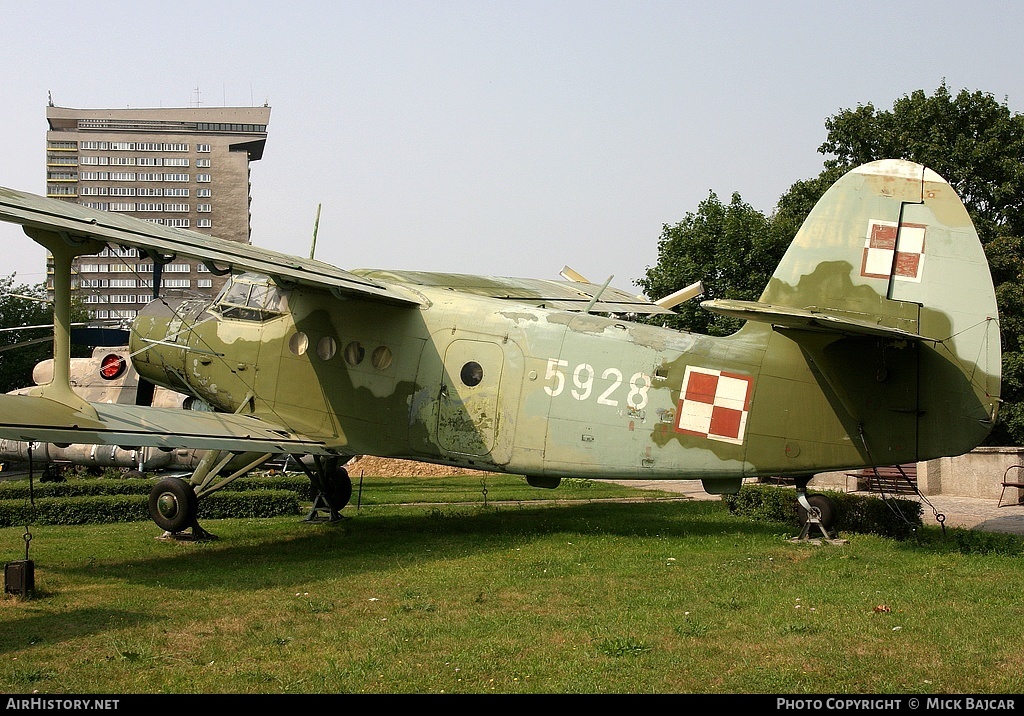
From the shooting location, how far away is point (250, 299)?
597 inches

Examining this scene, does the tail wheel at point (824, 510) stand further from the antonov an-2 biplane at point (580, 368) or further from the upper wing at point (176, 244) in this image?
the upper wing at point (176, 244)

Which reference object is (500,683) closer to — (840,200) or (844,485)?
(840,200)

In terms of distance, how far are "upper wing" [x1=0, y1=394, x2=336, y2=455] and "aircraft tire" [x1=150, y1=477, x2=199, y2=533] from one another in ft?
3.95

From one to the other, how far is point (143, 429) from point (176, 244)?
234 centimetres

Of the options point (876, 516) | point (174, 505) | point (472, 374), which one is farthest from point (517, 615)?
point (876, 516)

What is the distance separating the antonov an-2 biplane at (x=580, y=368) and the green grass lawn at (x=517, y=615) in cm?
136

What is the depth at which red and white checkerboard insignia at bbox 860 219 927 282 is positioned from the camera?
38.0ft

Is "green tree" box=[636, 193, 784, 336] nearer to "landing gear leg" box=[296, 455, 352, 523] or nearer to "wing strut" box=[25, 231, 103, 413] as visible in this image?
"landing gear leg" box=[296, 455, 352, 523]

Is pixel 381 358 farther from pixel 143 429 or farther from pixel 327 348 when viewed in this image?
pixel 143 429

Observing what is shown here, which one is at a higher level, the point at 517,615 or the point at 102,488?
the point at 517,615

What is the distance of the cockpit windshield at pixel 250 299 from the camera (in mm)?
14922

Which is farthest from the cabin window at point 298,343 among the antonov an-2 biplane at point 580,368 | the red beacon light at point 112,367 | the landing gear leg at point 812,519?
the landing gear leg at point 812,519

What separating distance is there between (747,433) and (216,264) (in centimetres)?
707
